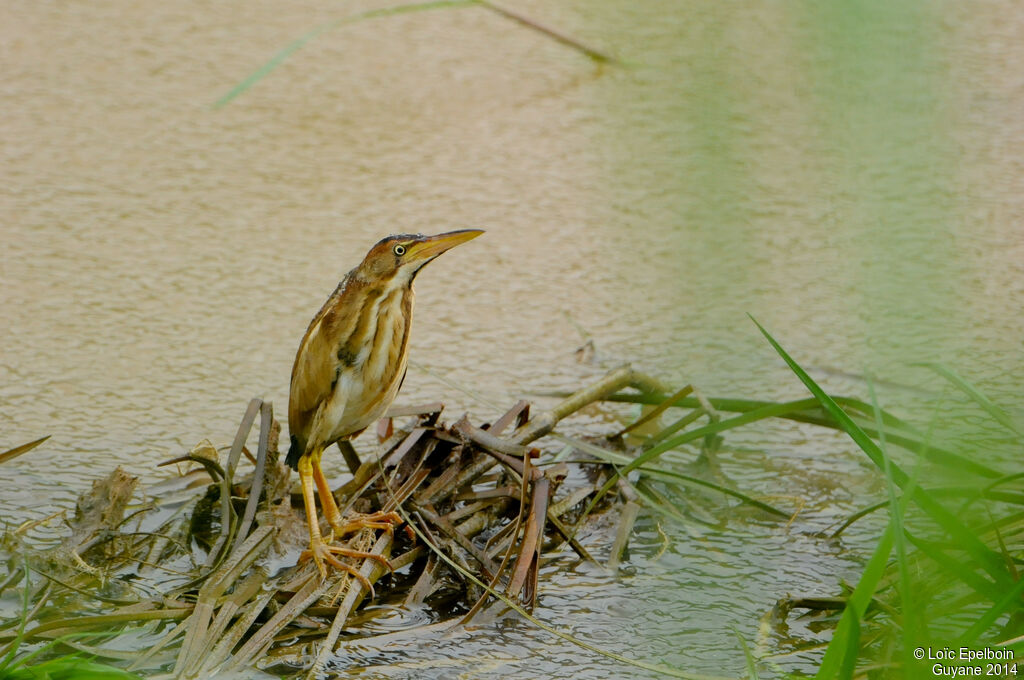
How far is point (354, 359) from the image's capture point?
2.07 metres

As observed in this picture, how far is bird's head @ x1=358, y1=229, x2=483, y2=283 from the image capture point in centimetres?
214

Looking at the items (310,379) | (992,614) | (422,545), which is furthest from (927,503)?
(310,379)

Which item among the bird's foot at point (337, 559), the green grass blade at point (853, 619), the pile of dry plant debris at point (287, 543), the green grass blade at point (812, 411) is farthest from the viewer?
the green grass blade at point (812, 411)

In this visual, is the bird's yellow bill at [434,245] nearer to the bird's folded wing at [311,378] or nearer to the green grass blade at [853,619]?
the bird's folded wing at [311,378]

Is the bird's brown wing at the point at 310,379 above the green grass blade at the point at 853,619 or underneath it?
above

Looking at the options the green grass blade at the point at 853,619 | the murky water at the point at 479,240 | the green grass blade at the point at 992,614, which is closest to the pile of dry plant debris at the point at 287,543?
the murky water at the point at 479,240

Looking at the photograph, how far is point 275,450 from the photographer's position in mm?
2041

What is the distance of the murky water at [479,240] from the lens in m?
2.07

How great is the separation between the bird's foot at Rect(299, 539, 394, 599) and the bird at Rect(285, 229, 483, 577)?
0.34ft

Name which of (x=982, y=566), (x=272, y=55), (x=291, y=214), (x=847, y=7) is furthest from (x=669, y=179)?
(x=847, y=7)

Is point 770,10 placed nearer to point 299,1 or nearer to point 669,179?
point 669,179

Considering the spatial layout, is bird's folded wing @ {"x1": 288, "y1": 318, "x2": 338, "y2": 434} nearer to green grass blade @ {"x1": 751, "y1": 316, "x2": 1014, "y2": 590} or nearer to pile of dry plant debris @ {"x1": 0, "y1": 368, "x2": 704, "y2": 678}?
pile of dry plant debris @ {"x1": 0, "y1": 368, "x2": 704, "y2": 678}

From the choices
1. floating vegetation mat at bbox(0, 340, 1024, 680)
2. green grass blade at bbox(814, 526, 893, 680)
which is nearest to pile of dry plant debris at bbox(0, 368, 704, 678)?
floating vegetation mat at bbox(0, 340, 1024, 680)

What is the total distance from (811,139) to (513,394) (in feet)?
4.71
